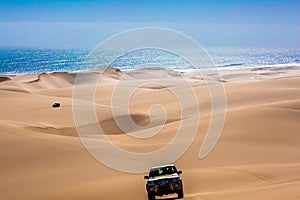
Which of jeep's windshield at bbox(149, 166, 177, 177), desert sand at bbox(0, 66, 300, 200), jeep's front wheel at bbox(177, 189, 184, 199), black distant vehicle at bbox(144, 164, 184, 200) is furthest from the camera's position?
desert sand at bbox(0, 66, 300, 200)

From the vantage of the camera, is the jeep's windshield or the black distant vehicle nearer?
the black distant vehicle

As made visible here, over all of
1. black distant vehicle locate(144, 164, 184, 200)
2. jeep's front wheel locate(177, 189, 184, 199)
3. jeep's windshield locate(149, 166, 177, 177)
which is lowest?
jeep's front wheel locate(177, 189, 184, 199)

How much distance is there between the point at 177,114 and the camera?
36.8m

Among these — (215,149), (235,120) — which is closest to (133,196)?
(215,149)

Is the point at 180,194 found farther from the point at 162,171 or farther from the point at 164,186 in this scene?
the point at 162,171

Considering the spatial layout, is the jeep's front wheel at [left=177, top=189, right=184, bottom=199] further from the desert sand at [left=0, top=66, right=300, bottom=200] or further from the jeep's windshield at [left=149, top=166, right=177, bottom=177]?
the jeep's windshield at [left=149, top=166, right=177, bottom=177]

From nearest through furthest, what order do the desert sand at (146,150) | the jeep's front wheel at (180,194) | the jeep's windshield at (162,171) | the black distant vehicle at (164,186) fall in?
the black distant vehicle at (164,186), the jeep's front wheel at (180,194), the jeep's windshield at (162,171), the desert sand at (146,150)

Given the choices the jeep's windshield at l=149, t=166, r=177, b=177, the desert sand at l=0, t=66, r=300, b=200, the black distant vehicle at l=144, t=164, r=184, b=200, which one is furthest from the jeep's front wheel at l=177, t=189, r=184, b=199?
the jeep's windshield at l=149, t=166, r=177, b=177

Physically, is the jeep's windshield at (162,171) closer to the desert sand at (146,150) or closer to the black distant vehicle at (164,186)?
the black distant vehicle at (164,186)

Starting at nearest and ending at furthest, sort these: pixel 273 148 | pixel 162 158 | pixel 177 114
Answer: pixel 162 158 < pixel 273 148 < pixel 177 114

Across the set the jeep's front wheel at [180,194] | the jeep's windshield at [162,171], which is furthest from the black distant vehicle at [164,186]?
the jeep's windshield at [162,171]

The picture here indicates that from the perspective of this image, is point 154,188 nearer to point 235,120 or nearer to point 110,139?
point 110,139

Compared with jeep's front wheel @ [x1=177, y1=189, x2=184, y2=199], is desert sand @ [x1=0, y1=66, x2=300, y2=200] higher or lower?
higher

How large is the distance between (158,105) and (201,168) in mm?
25656
